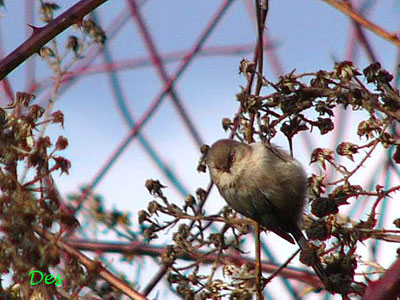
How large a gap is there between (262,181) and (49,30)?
2317mm

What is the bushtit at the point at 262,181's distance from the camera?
404 centimetres

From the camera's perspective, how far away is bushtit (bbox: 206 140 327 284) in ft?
13.2

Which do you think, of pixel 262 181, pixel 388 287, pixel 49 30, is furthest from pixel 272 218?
pixel 388 287

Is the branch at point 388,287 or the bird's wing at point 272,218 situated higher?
the bird's wing at point 272,218

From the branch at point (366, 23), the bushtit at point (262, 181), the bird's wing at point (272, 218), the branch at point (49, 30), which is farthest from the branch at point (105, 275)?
the bushtit at point (262, 181)

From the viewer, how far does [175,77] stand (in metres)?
4.22

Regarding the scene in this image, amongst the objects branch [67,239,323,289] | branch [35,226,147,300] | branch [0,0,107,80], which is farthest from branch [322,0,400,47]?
branch [67,239,323,289]

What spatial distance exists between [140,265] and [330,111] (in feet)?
5.25

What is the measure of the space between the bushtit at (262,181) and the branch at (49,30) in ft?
6.21

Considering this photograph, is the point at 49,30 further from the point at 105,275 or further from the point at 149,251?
the point at 149,251

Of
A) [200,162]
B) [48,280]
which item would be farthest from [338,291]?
[200,162]

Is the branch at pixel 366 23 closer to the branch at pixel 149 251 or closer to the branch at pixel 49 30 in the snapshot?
the branch at pixel 49 30

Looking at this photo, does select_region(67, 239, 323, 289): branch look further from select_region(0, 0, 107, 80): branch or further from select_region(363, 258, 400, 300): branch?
select_region(363, 258, 400, 300): branch

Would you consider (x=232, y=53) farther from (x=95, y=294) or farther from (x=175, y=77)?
(x=95, y=294)
